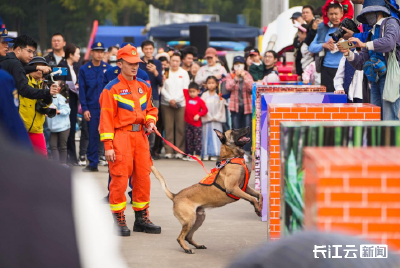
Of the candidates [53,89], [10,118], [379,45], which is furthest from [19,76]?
[10,118]

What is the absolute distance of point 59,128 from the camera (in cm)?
1054

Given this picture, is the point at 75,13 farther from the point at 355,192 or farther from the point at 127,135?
the point at 355,192

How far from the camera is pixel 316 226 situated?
85.0 inches

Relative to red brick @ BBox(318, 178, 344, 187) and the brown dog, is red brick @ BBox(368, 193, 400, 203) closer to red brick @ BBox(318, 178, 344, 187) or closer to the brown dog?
red brick @ BBox(318, 178, 344, 187)

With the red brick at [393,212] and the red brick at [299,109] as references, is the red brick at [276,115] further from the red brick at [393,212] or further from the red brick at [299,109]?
the red brick at [393,212]

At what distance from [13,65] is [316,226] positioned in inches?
239

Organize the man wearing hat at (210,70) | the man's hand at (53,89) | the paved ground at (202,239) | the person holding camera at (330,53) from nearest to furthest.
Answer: the paved ground at (202,239) → the man's hand at (53,89) → the person holding camera at (330,53) → the man wearing hat at (210,70)

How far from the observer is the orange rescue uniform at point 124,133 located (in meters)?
6.43

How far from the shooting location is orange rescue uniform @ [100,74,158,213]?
253 inches

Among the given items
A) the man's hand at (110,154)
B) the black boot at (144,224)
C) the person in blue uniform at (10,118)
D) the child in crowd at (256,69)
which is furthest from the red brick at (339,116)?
the child in crowd at (256,69)

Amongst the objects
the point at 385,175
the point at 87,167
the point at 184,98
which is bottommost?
the point at 87,167

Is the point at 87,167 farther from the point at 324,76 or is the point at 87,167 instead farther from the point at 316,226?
the point at 316,226

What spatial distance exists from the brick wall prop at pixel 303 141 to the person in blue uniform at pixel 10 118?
114cm

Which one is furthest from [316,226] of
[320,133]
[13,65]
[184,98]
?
Result: [184,98]
